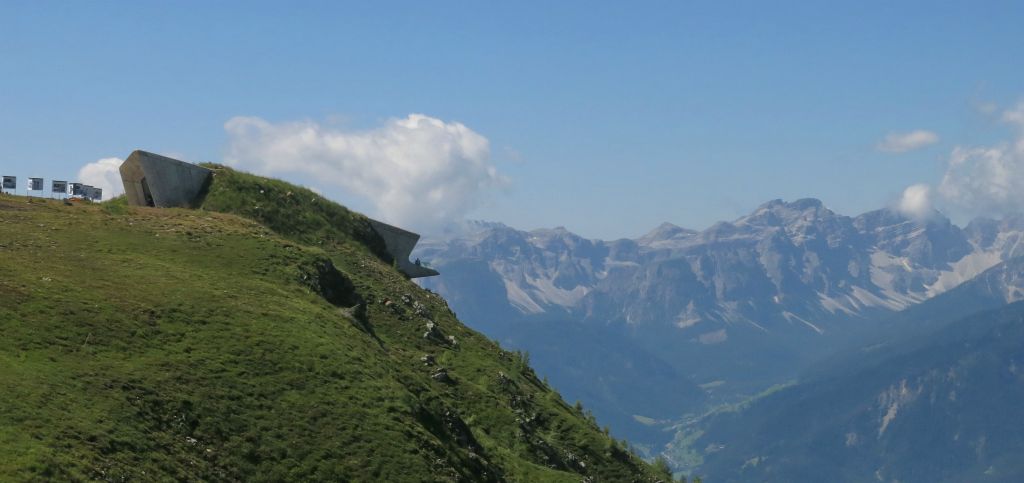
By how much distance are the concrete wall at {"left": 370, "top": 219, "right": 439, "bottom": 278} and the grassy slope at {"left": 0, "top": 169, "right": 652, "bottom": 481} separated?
1209cm

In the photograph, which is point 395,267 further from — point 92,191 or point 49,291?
point 49,291

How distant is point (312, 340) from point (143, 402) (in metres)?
14.9

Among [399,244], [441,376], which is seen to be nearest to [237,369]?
[441,376]

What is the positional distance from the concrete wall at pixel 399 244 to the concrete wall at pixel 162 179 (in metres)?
17.8

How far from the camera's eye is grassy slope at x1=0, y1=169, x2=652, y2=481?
4656 centimetres

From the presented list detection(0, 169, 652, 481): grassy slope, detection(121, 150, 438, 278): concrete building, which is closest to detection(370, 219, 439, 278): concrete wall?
detection(0, 169, 652, 481): grassy slope

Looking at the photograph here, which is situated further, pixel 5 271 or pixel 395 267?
pixel 395 267

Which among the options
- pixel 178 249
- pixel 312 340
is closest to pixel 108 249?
pixel 178 249

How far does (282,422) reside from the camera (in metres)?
52.9

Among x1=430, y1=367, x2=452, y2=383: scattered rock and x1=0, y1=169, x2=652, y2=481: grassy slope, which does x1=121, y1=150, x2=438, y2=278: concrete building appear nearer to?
x1=0, y1=169, x2=652, y2=481: grassy slope

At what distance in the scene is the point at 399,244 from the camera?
106312mm

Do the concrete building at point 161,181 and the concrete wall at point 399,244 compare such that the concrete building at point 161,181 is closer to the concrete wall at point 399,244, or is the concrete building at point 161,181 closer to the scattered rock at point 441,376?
the concrete wall at point 399,244

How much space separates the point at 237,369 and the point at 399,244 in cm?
5039

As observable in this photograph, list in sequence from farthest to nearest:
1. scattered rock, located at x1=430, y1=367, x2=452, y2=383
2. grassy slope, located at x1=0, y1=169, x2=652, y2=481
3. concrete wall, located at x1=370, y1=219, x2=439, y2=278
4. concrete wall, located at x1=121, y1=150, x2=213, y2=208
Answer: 1. concrete wall, located at x1=370, y1=219, x2=439, y2=278
2. concrete wall, located at x1=121, y1=150, x2=213, y2=208
3. scattered rock, located at x1=430, y1=367, x2=452, y2=383
4. grassy slope, located at x1=0, y1=169, x2=652, y2=481
